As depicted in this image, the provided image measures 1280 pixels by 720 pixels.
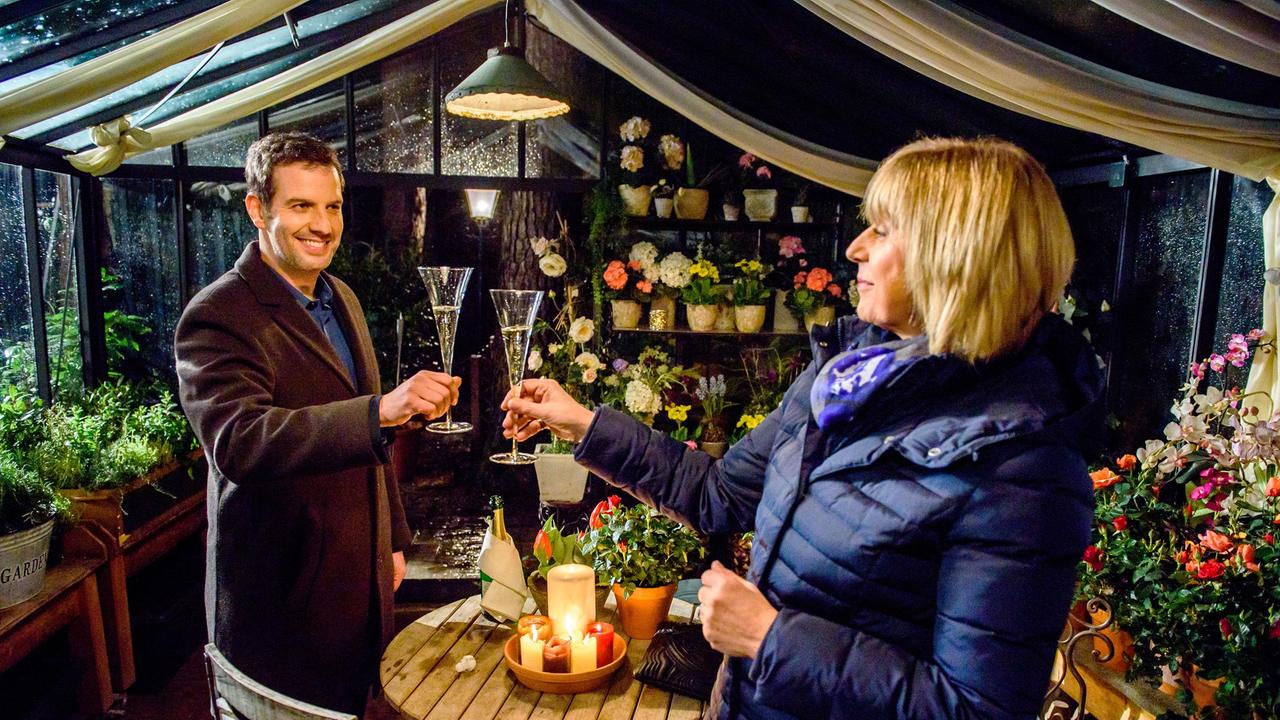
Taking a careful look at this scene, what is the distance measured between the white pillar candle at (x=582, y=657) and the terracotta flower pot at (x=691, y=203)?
286cm

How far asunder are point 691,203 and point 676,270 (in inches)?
14.3

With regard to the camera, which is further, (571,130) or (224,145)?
(571,130)

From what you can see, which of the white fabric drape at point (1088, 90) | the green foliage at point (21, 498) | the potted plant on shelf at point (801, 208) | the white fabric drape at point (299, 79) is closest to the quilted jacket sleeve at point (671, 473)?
the white fabric drape at point (1088, 90)

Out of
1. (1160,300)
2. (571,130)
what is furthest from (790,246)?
(1160,300)

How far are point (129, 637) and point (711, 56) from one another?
136 inches

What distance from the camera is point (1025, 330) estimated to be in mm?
888

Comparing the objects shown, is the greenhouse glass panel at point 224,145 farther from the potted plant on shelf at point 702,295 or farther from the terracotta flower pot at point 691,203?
the potted plant on shelf at point 702,295

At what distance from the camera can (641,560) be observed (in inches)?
67.1

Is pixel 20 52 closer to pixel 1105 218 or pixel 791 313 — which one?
pixel 791 313

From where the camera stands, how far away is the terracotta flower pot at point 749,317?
3.96 metres

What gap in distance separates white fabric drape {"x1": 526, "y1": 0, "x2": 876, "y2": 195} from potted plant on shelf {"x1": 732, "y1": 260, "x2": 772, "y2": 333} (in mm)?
697

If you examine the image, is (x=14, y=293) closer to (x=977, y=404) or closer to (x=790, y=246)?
(x=790, y=246)

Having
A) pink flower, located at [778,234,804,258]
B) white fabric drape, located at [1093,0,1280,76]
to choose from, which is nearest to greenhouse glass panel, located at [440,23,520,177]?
pink flower, located at [778,234,804,258]

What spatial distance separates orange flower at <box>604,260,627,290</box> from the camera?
156 inches
